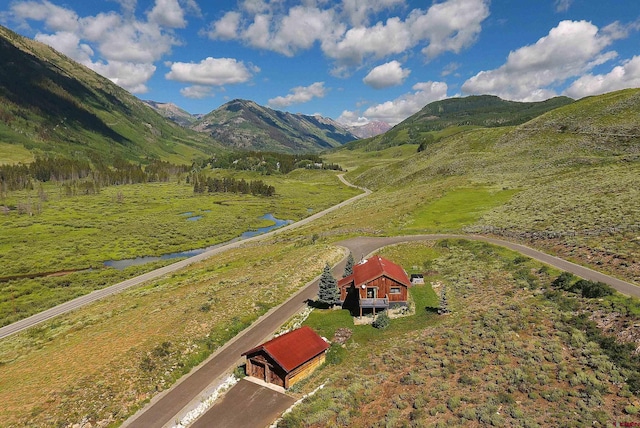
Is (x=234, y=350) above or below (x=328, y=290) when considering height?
below

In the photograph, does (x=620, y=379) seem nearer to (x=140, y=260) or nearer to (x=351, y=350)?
(x=351, y=350)

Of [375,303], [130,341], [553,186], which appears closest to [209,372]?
[130,341]

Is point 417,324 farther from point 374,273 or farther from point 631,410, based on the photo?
point 631,410

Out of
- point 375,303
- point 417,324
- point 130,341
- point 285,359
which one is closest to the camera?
point 285,359

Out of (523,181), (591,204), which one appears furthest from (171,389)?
(523,181)

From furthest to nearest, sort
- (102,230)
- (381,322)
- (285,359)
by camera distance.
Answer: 1. (102,230)
2. (381,322)
3. (285,359)

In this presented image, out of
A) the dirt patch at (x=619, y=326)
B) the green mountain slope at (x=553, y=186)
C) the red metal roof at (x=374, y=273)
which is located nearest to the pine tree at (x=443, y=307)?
the red metal roof at (x=374, y=273)

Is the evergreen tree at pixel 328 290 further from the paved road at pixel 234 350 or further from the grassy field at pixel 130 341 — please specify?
the grassy field at pixel 130 341
